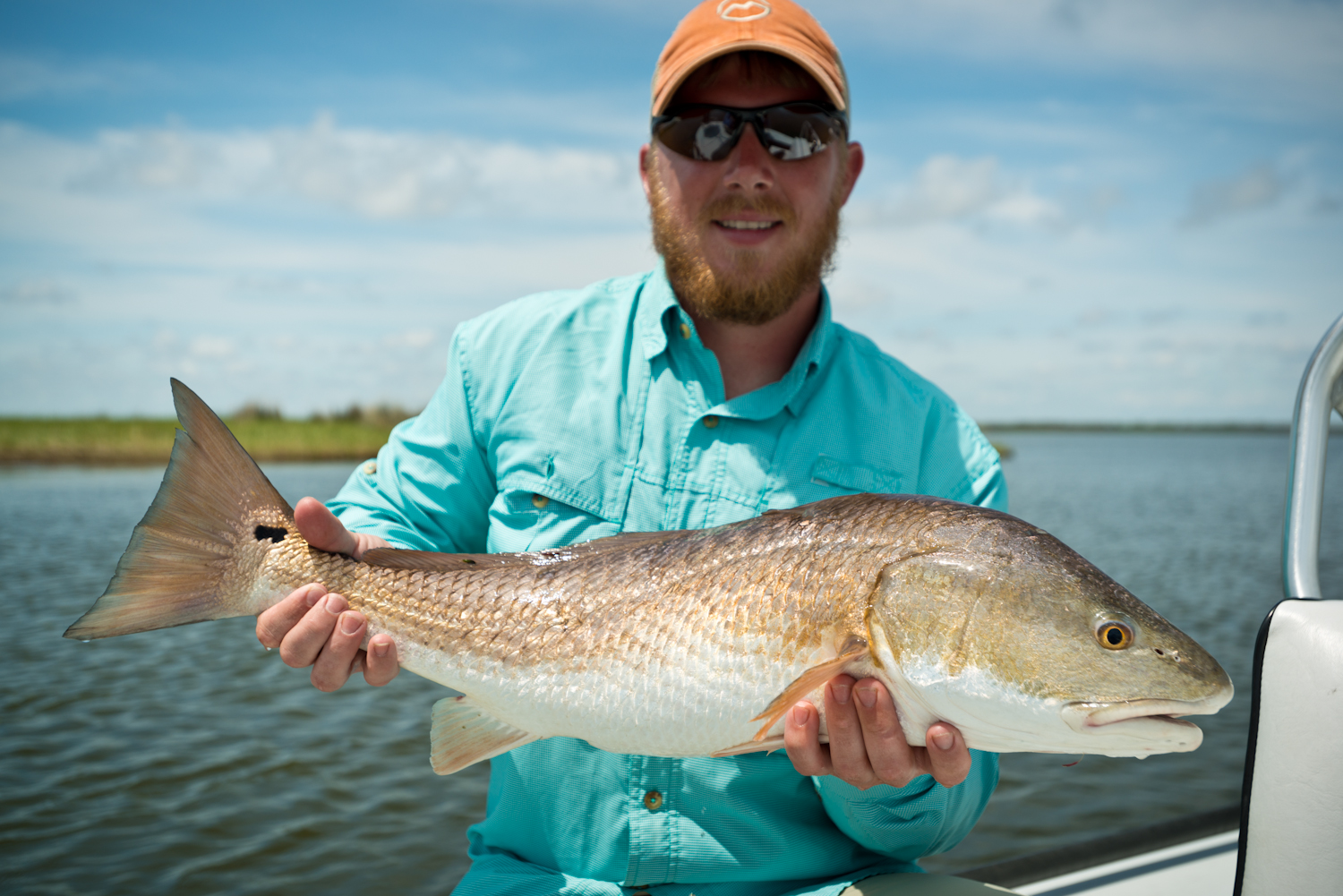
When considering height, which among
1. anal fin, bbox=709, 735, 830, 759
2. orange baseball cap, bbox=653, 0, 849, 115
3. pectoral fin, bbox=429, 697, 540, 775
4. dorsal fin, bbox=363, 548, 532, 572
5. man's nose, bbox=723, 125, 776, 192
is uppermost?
orange baseball cap, bbox=653, 0, 849, 115

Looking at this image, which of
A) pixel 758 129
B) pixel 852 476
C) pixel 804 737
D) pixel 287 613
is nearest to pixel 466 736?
pixel 287 613

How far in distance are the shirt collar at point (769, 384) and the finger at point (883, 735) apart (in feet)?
3.85

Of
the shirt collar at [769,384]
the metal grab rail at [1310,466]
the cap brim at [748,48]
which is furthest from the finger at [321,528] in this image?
the metal grab rail at [1310,466]

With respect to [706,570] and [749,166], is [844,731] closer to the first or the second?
[706,570]

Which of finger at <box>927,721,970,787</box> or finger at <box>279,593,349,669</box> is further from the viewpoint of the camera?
finger at <box>279,593,349,669</box>

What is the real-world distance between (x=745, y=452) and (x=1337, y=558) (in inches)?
941

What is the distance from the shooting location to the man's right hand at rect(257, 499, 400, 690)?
2.34m

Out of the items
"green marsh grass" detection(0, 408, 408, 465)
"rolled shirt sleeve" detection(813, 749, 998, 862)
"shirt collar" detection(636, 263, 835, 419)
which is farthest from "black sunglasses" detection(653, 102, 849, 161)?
"green marsh grass" detection(0, 408, 408, 465)

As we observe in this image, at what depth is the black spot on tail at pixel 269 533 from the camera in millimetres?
2434

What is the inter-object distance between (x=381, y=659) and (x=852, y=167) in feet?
8.81

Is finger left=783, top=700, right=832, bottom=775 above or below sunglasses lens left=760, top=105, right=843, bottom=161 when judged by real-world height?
below

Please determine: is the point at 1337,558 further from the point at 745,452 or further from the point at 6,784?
the point at 6,784

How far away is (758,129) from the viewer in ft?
10.5

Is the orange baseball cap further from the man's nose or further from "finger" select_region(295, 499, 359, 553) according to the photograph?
"finger" select_region(295, 499, 359, 553)
